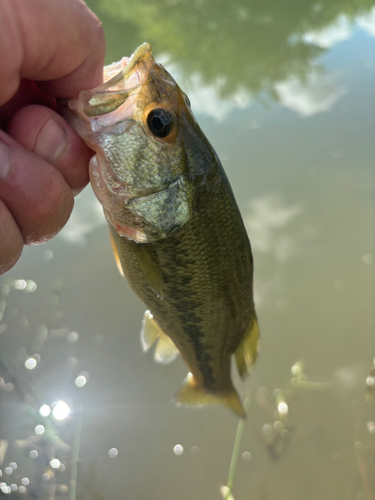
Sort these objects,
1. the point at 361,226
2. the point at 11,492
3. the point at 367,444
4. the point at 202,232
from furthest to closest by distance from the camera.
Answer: the point at 361,226 → the point at 367,444 → the point at 11,492 → the point at 202,232

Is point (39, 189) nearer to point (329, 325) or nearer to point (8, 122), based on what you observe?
point (8, 122)

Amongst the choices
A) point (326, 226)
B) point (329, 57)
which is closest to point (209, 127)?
point (326, 226)

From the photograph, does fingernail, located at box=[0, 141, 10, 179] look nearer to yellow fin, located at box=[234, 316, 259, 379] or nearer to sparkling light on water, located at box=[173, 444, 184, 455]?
yellow fin, located at box=[234, 316, 259, 379]

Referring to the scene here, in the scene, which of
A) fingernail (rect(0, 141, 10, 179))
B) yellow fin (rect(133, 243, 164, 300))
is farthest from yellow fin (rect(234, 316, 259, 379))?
fingernail (rect(0, 141, 10, 179))

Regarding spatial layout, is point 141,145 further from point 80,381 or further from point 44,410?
point 44,410

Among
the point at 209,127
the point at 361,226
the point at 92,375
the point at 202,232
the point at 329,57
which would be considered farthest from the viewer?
the point at 329,57

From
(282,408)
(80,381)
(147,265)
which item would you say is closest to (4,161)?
(147,265)

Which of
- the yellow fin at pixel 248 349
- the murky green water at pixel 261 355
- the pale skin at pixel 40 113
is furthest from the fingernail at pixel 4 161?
the murky green water at pixel 261 355
